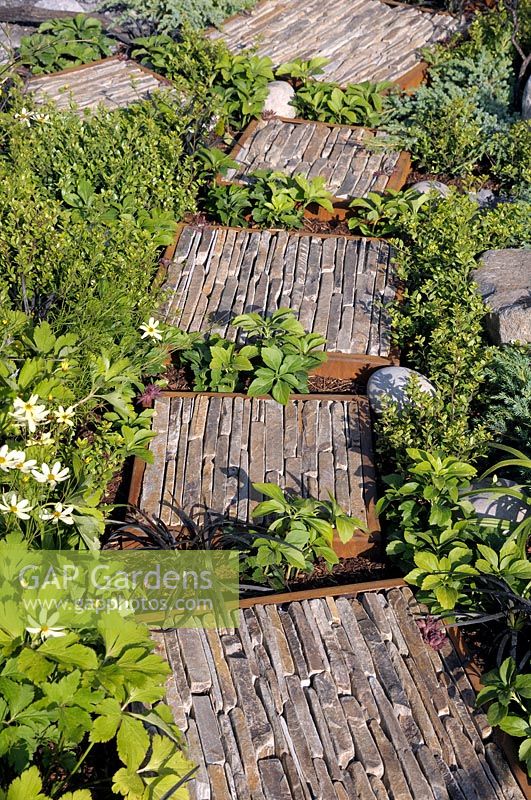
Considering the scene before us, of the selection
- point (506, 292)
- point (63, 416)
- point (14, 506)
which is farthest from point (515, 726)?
point (506, 292)

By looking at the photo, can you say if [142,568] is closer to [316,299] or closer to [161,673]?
[161,673]

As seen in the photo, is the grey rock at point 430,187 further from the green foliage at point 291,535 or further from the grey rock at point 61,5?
the grey rock at point 61,5

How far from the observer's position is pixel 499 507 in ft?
12.6

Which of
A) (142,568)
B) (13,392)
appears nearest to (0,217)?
(13,392)

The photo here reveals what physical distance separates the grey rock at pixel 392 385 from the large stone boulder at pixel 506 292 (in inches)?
22.7

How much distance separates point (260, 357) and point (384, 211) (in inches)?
68.4

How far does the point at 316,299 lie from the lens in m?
5.12

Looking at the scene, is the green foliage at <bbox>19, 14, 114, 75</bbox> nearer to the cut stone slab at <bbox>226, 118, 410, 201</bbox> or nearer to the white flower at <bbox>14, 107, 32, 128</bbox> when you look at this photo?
the white flower at <bbox>14, 107, 32, 128</bbox>

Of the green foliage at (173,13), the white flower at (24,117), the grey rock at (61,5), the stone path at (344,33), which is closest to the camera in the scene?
the white flower at (24,117)

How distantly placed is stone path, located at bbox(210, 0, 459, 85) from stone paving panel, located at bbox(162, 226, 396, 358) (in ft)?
A: 8.74

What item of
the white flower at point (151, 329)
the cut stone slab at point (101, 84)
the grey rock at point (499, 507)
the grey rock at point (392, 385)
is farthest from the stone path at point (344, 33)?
the grey rock at point (499, 507)

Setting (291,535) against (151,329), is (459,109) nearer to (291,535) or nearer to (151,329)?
(151,329)

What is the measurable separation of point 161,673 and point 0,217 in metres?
3.05

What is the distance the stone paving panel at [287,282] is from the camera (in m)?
4.90
